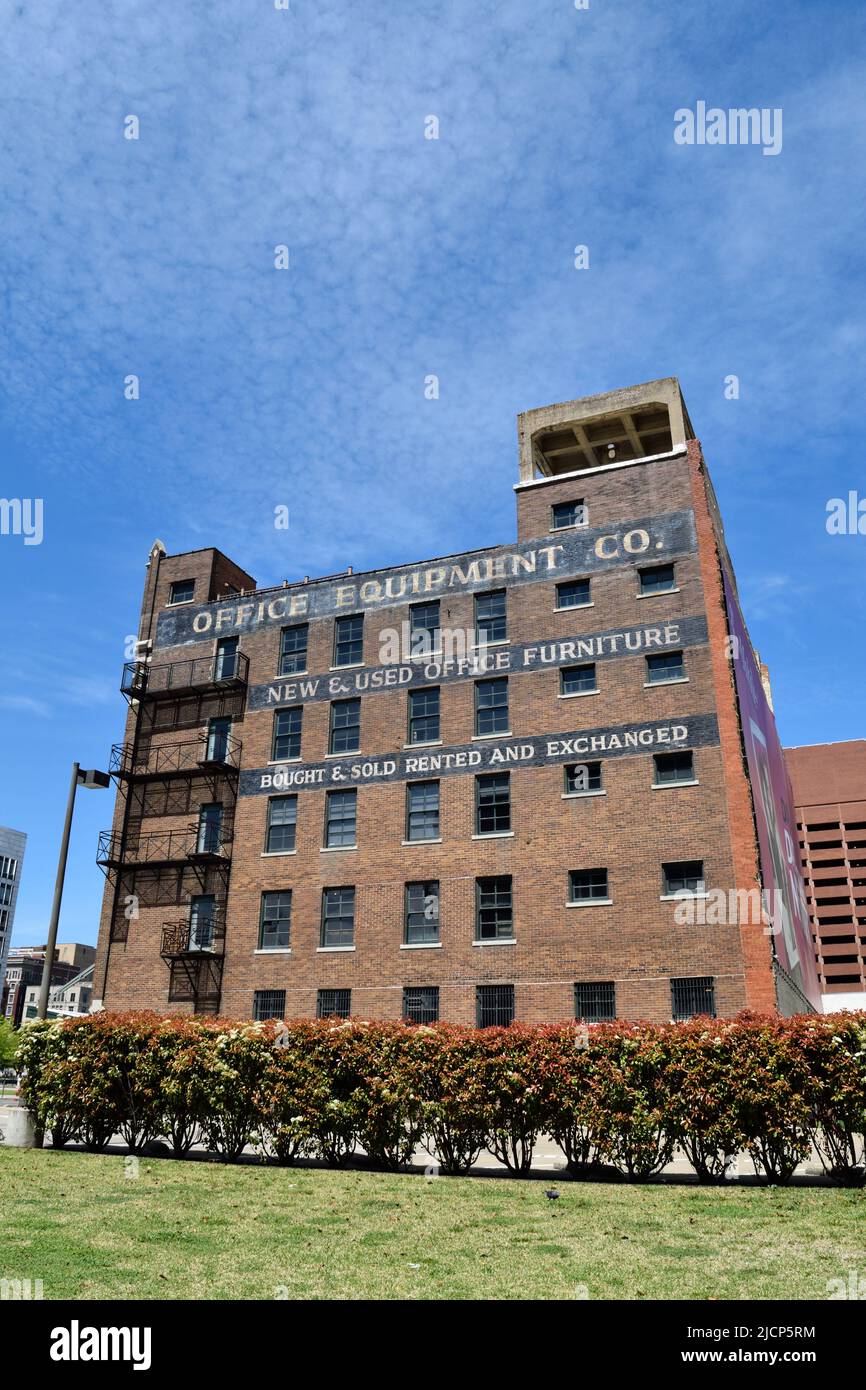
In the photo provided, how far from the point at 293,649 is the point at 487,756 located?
33.4 ft

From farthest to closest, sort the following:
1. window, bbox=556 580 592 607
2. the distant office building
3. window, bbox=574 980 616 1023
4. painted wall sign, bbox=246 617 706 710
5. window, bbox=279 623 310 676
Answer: the distant office building → window, bbox=279 623 310 676 → window, bbox=556 580 592 607 → painted wall sign, bbox=246 617 706 710 → window, bbox=574 980 616 1023

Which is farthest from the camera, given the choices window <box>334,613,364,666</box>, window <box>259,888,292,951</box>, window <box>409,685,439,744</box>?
window <box>334,613,364,666</box>

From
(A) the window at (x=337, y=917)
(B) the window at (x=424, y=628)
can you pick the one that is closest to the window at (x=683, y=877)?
(A) the window at (x=337, y=917)

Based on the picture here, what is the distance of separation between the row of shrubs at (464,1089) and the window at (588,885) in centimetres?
1292

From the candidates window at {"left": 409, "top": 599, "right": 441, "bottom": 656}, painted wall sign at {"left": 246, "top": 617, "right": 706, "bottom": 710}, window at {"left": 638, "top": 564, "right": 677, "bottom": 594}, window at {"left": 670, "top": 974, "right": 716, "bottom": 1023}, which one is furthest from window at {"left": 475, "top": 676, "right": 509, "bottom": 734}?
window at {"left": 670, "top": 974, "right": 716, "bottom": 1023}

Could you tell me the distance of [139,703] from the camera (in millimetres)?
41312

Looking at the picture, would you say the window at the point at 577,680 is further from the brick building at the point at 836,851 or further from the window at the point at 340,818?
the brick building at the point at 836,851

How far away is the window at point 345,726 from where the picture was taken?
36938 mm

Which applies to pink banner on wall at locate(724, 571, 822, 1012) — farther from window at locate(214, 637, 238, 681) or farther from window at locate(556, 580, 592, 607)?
window at locate(214, 637, 238, 681)

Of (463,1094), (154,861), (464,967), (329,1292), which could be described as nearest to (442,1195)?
(463,1094)

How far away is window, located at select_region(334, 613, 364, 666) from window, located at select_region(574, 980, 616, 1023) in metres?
15.0

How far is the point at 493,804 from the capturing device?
33594mm

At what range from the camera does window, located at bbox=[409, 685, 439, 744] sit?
35656mm

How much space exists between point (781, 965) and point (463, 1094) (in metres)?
18.4
